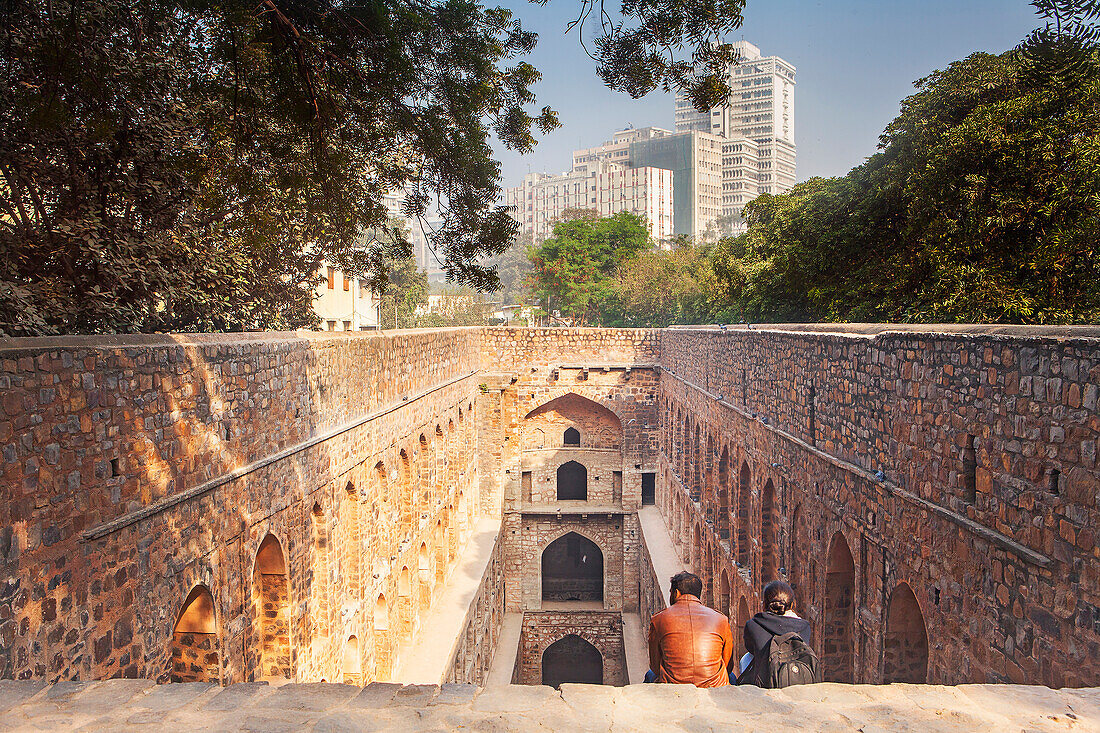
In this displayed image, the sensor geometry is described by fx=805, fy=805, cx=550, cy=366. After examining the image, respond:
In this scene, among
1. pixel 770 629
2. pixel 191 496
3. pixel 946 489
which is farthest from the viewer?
pixel 191 496

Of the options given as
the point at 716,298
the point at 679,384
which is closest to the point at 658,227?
the point at 716,298

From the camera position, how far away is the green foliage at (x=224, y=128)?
640 centimetres

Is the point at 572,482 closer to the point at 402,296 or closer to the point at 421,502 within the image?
the point at 421,502

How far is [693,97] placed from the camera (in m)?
6.12

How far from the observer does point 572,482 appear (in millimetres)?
25344

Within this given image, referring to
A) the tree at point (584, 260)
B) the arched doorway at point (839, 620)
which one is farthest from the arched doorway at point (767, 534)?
the tree at point (584, 260)

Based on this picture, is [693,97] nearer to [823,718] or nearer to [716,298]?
[823,718]

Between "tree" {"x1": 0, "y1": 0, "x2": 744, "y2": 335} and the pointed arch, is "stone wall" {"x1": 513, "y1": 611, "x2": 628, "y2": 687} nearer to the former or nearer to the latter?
the pointed arch

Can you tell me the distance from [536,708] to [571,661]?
2212cm

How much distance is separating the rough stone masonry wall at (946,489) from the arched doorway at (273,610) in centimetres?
516

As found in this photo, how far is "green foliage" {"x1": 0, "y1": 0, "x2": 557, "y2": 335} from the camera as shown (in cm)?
640

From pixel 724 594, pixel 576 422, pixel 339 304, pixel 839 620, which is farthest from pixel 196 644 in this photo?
pixel 339 304

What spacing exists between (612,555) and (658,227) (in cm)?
7827

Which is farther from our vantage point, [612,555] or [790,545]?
[612,555]
